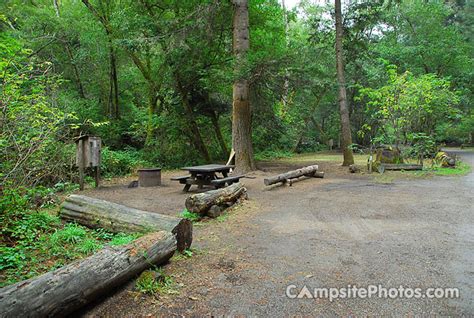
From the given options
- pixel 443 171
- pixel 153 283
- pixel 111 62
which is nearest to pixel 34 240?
pixel 153 283

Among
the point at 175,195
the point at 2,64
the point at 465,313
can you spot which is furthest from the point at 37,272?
the point at 175,195

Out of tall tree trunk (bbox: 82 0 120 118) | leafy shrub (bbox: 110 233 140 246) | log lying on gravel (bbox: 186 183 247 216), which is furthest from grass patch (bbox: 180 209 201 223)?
tall tree trunk (bbox: 82 0 120 118)

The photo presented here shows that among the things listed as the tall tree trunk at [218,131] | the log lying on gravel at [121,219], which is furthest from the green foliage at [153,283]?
the tall tree trunk at [218,131]

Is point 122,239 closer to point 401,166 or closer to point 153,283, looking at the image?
point 153,283

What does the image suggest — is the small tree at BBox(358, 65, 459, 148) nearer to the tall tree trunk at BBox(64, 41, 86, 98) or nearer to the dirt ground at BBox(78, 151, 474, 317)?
the dirt ground at BBox(78, 151, 474, 317)

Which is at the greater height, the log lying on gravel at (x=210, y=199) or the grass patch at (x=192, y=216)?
the log lying on gravel at (x=210, y=199)

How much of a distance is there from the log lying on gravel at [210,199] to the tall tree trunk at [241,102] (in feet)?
17.0

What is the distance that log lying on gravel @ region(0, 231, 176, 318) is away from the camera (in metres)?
2.32

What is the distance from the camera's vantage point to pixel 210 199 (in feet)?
19.6

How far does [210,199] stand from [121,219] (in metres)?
A: 1.77

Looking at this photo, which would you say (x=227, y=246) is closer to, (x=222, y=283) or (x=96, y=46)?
(x=222, y=283)

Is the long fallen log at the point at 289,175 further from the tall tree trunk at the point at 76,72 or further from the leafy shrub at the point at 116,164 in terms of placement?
the tall tree trunk at the point at 76,72

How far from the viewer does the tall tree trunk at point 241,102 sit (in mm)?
11820

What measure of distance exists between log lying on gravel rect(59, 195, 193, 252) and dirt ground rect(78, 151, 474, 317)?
0.36 meters
